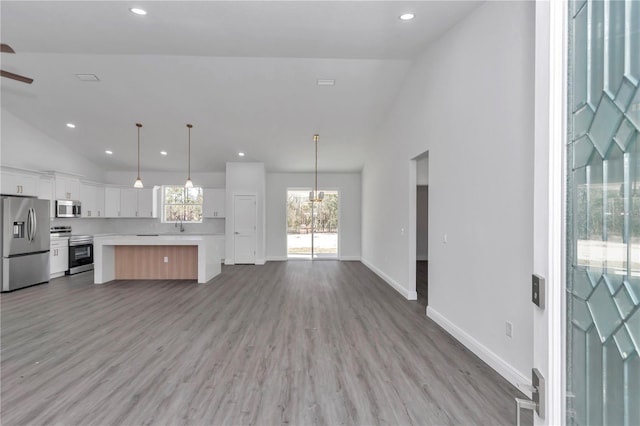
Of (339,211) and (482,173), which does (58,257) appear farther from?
(482,173)

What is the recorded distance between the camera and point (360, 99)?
5.62m

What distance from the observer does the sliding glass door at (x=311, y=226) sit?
30.7ft

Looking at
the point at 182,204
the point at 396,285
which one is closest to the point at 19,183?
the point at 182,204

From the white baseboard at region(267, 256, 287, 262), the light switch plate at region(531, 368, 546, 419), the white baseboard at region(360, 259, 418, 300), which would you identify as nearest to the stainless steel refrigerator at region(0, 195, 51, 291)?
the white baseboard at region(267, 256, 287, 262)

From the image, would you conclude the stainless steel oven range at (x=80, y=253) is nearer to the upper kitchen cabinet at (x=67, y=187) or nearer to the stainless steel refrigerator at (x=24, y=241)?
the stainless steel refrigerator at (x=24, y=241)

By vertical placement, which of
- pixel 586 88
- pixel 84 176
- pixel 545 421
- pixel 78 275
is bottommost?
pixel 78 275

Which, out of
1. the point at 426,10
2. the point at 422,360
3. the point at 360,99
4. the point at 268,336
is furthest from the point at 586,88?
the point at 360,99

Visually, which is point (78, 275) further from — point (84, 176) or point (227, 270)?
point (227, 270)

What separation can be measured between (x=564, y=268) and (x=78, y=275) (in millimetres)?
8767

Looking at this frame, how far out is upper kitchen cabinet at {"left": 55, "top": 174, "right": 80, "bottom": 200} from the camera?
6766 millimetres

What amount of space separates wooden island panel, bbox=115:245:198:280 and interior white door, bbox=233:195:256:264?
2.04 metres

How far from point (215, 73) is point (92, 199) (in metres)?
5.54

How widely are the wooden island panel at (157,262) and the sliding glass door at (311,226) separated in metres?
3.36

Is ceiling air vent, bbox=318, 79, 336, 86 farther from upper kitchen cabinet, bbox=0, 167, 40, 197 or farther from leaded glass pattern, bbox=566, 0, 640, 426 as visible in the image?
upper kitchen cabinet, bbox=0, 167, 40, 197
